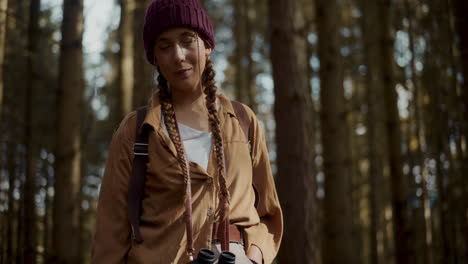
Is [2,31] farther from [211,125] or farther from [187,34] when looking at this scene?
[211,125]

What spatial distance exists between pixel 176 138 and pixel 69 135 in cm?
562

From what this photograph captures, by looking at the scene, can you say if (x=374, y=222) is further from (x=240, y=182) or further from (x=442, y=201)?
(x=240, y=182)

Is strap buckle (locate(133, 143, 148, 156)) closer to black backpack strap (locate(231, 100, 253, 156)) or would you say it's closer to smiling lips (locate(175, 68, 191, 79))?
smiling lips (locate(175, 68, 191, 79))

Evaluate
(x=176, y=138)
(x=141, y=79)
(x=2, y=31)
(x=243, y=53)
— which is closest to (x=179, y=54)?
(x=176, y=138)

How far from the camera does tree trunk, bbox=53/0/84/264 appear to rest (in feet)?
25.4

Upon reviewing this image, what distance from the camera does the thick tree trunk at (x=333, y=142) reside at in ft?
26.6

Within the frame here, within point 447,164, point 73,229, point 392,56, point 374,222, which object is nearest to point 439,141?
point 447,164

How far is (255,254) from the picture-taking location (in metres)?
2.79

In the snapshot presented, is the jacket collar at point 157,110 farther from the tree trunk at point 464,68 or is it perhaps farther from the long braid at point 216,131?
the tree trunk at point 464,68

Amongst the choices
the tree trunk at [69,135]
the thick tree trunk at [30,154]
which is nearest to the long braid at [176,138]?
the tree trunk at [69,135]

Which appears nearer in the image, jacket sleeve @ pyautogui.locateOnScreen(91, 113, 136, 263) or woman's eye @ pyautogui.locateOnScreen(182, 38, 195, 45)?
jacket sleeve @ pyautogui.locateOnScreen(91, 113, 136, 263)

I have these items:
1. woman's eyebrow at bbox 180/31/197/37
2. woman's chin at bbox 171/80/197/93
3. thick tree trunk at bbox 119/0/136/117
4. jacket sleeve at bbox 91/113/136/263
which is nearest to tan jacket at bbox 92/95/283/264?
jacket sleeve at bbox 91/113/136/263

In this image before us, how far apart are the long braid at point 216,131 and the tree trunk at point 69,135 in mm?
5344

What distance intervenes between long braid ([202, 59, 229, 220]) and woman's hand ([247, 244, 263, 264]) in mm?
238
